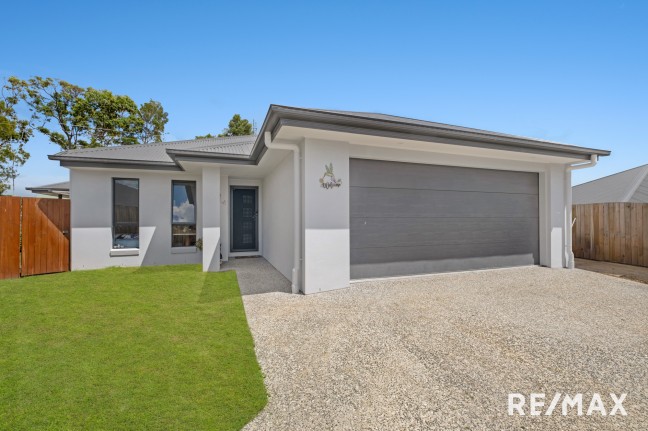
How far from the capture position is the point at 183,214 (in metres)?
9.09

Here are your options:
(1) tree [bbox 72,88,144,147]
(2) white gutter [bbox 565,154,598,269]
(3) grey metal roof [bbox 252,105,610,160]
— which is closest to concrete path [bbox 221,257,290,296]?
(3) grey metal roof [bbox 252,105,610,160]

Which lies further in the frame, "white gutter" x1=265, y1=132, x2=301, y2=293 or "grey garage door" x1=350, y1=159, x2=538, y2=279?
"grey garage door" x1=350, y1=159, x2=538, y2=279

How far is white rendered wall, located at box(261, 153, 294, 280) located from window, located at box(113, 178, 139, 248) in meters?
3.96

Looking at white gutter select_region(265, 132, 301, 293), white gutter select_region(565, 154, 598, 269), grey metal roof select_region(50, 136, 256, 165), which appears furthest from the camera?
white gutter select_region(565, 154, 598, 269)

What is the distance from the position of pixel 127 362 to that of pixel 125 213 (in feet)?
23.3

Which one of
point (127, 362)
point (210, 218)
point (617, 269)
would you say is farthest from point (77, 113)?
point (617, 269)

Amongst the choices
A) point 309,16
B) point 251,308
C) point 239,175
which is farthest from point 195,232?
point 309,16

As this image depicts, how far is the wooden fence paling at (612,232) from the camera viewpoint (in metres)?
8.39

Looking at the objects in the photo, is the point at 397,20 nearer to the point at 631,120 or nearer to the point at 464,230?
the point at 464,230

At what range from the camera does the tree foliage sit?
18.5 meters

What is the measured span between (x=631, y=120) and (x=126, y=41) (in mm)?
15862

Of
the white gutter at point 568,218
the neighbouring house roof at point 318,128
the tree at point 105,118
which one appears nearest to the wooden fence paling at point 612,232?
the white gutter at point 568,218

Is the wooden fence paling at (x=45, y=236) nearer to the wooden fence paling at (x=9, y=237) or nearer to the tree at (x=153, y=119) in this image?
the wooden fence paling at (x=9, y=237)

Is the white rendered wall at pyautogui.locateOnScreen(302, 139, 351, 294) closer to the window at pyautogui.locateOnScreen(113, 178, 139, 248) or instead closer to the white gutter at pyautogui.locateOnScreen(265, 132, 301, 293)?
the white gutter at pyautogui.locateOnScreen(265, 132, 301, 293)
